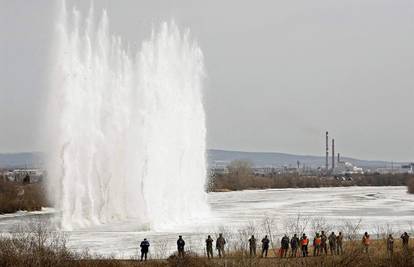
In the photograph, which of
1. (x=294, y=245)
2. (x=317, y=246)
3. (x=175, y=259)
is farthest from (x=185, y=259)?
(x=317, y=246)

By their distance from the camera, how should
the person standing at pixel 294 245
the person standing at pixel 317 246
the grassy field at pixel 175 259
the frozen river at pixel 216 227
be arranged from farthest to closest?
the frozen river at pixel 216 227
the person standing at pixel 317 246
the person standing at pixel 294 245
the grassy field at pixel 175 259

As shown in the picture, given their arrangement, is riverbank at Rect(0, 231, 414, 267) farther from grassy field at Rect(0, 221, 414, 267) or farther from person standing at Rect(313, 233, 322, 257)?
person standing at Rect(313, 233, 322, 257)

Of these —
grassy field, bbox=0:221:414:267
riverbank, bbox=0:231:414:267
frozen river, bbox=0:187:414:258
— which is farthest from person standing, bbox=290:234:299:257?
frozen river, bbox=0:187:414:258

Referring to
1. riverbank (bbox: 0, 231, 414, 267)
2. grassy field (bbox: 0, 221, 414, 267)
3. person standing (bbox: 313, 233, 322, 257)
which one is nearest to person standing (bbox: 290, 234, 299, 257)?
riverbank (bbox: 0, 231, 414, 267)

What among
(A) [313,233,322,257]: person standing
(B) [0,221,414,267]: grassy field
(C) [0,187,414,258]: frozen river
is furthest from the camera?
(C) [0,187,414,258]: frozen river

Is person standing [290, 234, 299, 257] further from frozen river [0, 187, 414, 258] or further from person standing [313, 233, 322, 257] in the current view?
frozen river [0, 187, 414, 258]

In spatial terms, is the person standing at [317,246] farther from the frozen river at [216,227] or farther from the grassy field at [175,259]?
the frozen river at [216,227]

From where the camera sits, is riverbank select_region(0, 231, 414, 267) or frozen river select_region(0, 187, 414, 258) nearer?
riverbank select_region(0, 231, 414, 267)

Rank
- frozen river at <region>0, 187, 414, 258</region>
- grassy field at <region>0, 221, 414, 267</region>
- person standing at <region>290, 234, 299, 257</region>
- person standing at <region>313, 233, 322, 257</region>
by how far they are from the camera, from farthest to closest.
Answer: frozen river at <region>0, 187, 414, 258</region>
person standing at <region>313, 233, 322, 257</region>
person standing at <region>290, 234, 299, 257</region>
grassy field at <region>0, 221, 414, 267</region>

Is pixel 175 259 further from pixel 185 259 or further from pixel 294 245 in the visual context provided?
pixel 294 245

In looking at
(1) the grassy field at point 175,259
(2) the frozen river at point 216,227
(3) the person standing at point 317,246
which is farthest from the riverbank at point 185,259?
(2) the frozen river at point 216,227

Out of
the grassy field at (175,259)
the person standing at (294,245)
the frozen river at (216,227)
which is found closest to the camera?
the grassy field at (175,259)

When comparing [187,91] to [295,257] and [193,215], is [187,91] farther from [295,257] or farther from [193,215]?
[295,257]

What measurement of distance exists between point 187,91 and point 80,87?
399 inches
